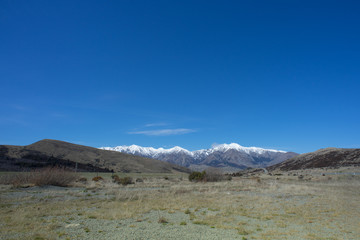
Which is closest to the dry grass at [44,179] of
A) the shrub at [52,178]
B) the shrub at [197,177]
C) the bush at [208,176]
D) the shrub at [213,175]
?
the shrub at [52,178]

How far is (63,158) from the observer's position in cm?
8862

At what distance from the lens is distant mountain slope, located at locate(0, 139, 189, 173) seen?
69.2 meters

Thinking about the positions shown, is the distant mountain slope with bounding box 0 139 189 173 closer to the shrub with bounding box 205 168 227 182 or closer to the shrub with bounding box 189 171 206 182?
the shrub with bounding box 189 171 206 182

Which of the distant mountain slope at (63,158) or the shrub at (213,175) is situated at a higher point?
the distant mountain slope at (63,158)

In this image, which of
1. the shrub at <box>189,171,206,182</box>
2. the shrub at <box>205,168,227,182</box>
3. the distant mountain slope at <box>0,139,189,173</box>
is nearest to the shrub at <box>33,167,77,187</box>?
the shrub at <box>189,171,206,182</box>

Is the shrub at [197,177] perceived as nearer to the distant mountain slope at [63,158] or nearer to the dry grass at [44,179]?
the dry grass at [44,179]

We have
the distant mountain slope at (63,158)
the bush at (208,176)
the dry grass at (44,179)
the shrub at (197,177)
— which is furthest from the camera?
the distant mountain slope at (63,158)

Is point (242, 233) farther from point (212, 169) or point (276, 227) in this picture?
point (212, 169)

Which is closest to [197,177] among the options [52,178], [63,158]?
[52,178]

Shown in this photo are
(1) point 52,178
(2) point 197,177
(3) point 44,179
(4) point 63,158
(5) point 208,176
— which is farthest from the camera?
(4) point 63,158

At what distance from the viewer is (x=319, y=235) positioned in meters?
8.26

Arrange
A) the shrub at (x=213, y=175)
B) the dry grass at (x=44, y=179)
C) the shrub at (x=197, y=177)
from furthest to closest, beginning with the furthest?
the shrub at (x=213, y=175), the shrub at (x=197, y=177), the dry grass at (x=44, y=179)

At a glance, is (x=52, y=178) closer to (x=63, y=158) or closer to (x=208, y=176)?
(x=208, y=176)

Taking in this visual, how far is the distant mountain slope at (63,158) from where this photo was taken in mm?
69250
